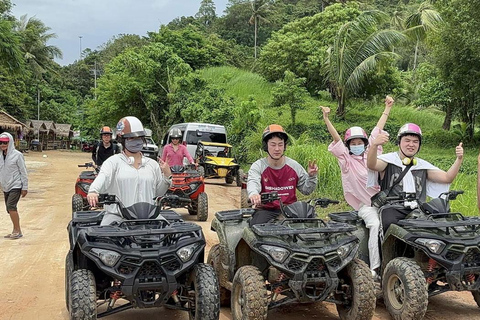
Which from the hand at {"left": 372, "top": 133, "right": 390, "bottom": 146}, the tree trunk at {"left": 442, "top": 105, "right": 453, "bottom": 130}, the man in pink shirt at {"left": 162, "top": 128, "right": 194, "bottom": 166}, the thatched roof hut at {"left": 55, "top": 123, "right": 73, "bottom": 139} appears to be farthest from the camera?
the thatched roof hut at {"left": 55, "top": 123, "right": 73, "bottom": 139}

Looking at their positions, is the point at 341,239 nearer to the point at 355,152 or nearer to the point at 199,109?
the point at 355,152

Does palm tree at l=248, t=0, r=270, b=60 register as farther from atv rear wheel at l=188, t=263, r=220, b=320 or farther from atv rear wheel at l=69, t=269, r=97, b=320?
atv rear wheel at l=69, t=269, r=97, b=320

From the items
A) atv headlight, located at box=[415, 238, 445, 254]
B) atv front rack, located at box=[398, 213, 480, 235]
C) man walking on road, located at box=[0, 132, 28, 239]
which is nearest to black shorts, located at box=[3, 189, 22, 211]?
man walking on road, located at box=[0, 132, 28, 239]

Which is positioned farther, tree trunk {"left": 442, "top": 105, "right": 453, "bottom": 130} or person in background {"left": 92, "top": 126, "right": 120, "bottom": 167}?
tree trunk {"left": 442, "top": 105, "right": 453, "bottom": 130}

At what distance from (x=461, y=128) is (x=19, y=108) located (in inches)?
1616

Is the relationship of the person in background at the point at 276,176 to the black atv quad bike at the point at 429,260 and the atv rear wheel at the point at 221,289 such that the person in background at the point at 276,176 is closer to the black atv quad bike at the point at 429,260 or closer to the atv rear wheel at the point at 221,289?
the atv rear wheel at the point at 221,289

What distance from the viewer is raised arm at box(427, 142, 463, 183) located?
5.50 m

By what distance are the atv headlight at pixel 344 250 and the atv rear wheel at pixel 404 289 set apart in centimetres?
64

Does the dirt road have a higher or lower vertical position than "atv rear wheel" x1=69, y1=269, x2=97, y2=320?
lower

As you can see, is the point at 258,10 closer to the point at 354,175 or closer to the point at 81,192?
the point at 81,192

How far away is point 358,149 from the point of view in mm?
6188

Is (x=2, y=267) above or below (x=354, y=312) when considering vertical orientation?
below

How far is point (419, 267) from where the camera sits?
15.6ft

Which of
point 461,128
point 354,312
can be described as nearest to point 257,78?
point 461,128
